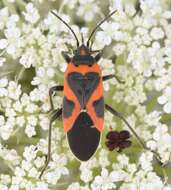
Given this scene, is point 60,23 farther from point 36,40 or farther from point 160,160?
point 160,160

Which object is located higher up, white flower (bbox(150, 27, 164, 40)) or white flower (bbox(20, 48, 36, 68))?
white flower (bbox(150, 27, 164, 40))

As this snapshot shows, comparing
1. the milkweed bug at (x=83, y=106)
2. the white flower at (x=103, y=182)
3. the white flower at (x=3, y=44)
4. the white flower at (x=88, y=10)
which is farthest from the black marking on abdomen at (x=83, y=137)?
the white flower at (x=88, y=10)

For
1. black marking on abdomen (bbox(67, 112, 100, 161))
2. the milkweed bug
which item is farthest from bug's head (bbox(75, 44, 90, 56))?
black marking on abdomen (bbox(67, 112, 100, 161))

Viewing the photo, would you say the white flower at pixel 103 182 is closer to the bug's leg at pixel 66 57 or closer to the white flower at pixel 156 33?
the bug's leg at pixel 66 57

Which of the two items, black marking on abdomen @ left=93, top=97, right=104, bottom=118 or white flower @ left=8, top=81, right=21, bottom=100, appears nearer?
black marking on abdomen @ left=93, top=97, right=104, bottom=118

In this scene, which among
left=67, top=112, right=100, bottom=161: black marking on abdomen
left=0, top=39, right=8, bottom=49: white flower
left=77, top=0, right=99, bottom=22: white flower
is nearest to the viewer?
left=67, top=112, right=100, bottom=161: black marking on abdomen

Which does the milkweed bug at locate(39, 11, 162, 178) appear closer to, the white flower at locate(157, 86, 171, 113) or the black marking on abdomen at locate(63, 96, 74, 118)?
the black marking on abdomen at locate(63, 96, 74, 118)
